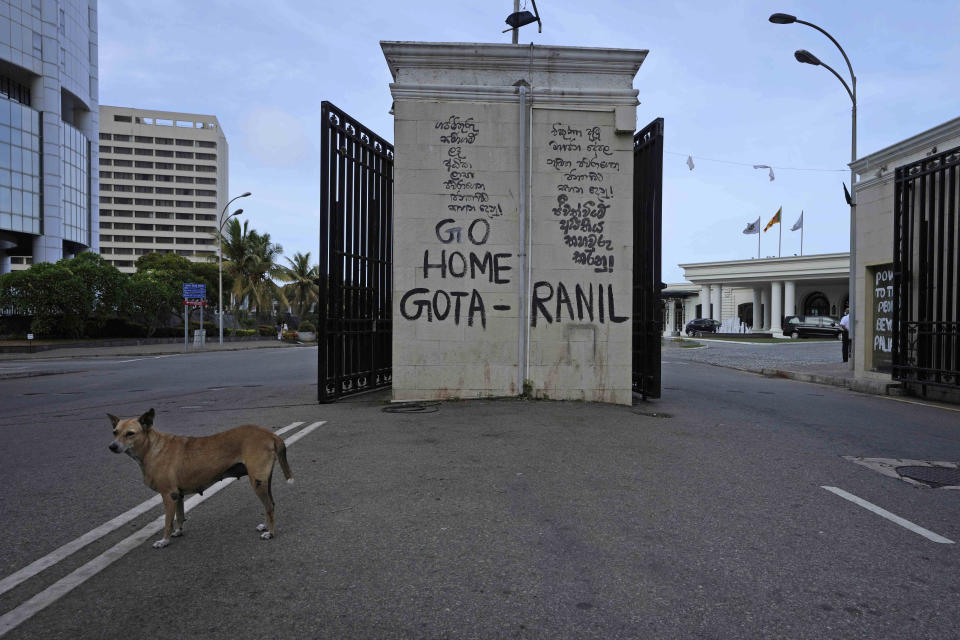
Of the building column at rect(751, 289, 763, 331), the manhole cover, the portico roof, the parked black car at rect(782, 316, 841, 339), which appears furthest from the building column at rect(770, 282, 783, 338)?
the manhole cover

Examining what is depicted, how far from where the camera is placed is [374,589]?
319 centimetres

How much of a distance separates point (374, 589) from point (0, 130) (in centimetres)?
6216

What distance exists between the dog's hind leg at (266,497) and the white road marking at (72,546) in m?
0.97

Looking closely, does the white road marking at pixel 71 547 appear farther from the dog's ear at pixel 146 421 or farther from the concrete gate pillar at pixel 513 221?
the concrete gate pillar at pixel 513 221

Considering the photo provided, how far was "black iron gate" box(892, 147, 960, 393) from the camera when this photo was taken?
11.0m

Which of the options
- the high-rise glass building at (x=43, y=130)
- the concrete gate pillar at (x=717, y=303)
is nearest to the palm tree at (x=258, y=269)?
the high-rise glass building at (x=43, y=130)

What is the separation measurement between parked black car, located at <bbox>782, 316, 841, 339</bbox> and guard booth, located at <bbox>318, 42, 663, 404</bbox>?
1580 inches

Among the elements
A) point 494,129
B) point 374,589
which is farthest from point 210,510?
point 494,129

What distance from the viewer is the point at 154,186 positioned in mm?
115375

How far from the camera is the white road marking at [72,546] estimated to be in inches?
132

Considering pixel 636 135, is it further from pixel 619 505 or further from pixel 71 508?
pixel 71 508

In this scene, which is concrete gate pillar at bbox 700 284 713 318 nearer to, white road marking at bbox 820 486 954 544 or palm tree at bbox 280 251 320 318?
palm tree at bbox 280 251 320 318

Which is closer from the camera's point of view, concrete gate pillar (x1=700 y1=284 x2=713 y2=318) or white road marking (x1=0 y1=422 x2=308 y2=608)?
white road marking (x1=0 y1=422 x2=308 y2=608)

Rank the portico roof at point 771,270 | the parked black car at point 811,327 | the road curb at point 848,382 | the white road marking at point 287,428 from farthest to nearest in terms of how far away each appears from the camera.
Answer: the portico roof at point 771,270
the parked black car at point 811,327
the road curb at point 848,382
the white road marking at point 287,428
